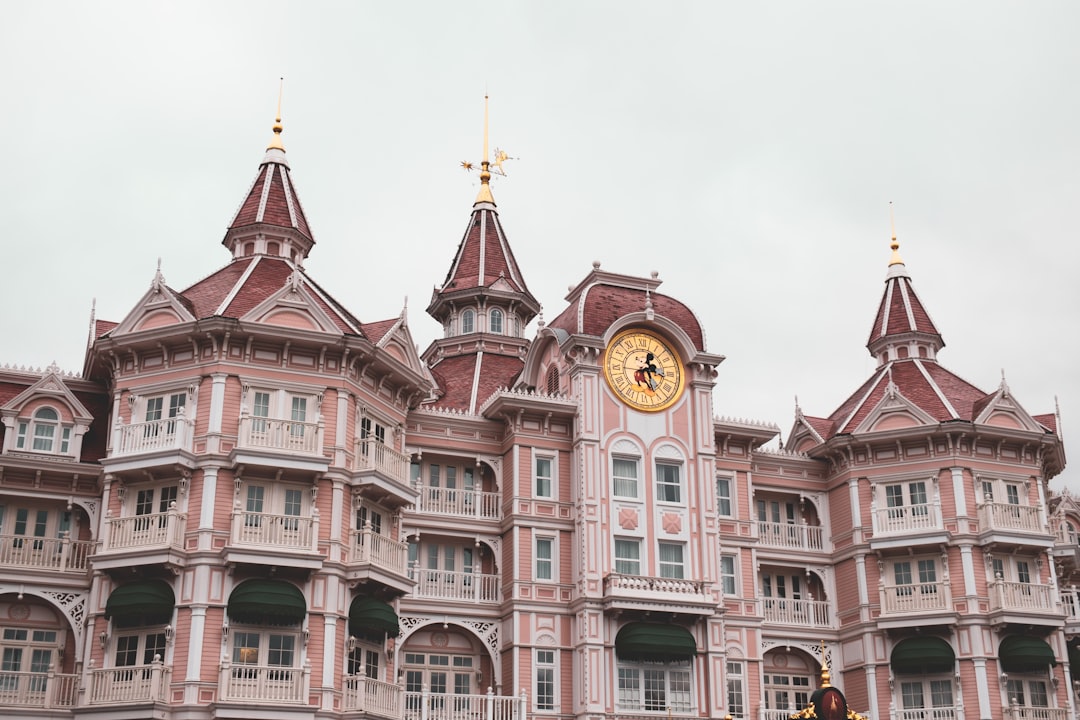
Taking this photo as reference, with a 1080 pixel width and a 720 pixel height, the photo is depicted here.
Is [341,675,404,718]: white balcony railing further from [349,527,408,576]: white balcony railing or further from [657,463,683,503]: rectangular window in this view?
[657,463,683,503]: rectangular window

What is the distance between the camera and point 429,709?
40594 millimetres

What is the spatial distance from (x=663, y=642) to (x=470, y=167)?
→ 2843cm

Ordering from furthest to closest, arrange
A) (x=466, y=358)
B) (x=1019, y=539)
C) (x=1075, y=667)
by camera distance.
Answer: (x=466, y=358), (x=1075, y=667), (x=1019, y=539)

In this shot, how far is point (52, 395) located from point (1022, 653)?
34244 millimetres

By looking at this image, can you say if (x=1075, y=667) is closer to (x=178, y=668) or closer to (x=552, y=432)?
(x=552, y=432)

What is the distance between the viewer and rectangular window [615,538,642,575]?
4378 centimetres

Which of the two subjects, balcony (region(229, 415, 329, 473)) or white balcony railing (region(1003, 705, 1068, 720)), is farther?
white balcony railing (region(1003, 705, 1068, 720))

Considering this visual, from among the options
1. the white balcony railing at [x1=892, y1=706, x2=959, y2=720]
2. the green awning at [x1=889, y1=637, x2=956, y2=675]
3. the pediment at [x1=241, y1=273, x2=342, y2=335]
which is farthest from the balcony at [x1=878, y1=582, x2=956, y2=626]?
the pediment at [x1=241, y1=273, x2=342, y2=335]

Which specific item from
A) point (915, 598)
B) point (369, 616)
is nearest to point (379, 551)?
point (369, 616)

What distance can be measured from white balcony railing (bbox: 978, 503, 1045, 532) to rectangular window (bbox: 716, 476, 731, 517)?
361 inches

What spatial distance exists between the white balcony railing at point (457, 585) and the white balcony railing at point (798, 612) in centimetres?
1082

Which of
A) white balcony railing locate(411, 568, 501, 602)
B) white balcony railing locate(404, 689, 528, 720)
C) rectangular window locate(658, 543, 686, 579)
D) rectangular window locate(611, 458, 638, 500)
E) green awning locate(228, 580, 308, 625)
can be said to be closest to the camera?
green awning locate(228, 580, 308, 625)

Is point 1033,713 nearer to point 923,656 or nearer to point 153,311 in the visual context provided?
point 923,656

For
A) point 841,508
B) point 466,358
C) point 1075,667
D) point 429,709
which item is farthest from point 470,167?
point 1075,667
